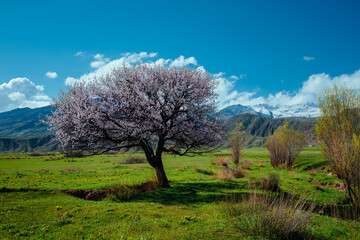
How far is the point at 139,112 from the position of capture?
17.8m

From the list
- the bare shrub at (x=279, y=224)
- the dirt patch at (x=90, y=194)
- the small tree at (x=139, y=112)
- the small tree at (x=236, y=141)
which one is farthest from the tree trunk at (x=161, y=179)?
the small tree at (x=236, y=141)

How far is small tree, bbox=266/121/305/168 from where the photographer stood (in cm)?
4059

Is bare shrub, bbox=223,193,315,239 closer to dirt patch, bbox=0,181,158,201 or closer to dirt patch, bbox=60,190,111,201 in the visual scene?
dirt patch, bbox=0,181,158,201

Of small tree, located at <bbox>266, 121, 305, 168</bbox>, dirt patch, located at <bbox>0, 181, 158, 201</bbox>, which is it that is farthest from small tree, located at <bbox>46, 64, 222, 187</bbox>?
small tree, located at <bbox>266, 121, 305, 168</bbox>

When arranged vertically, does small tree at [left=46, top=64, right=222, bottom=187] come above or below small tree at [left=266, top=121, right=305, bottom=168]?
above

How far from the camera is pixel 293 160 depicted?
41469 mm

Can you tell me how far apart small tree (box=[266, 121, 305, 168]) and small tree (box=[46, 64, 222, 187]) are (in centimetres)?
2681

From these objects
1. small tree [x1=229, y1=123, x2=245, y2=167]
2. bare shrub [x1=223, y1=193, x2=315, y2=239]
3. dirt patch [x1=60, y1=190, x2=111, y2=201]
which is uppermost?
small tree [x1=229, y1=123, x2=245, y2=167]

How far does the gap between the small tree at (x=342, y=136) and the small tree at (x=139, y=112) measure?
30.9 feet

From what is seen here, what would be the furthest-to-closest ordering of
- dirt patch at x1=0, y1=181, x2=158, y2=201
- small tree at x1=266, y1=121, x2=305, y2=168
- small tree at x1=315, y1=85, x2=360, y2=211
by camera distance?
1. small tree at x1=266, y1=121, x2=305, y2=168
2. dirt patch at x1=0, y1=181, x2=158, y2=201
3. small tree at x1=315, y1=85, x2=360, y2=211

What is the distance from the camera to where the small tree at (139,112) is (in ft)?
59.9

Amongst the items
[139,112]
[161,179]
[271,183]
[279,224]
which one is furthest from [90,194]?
[271,183]

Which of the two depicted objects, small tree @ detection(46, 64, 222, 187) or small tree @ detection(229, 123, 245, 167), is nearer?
small tree @ detection(46, 64, 222, 187)

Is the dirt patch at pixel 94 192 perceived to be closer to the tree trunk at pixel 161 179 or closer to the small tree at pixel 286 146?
the tree trunk at pixel 161 179
